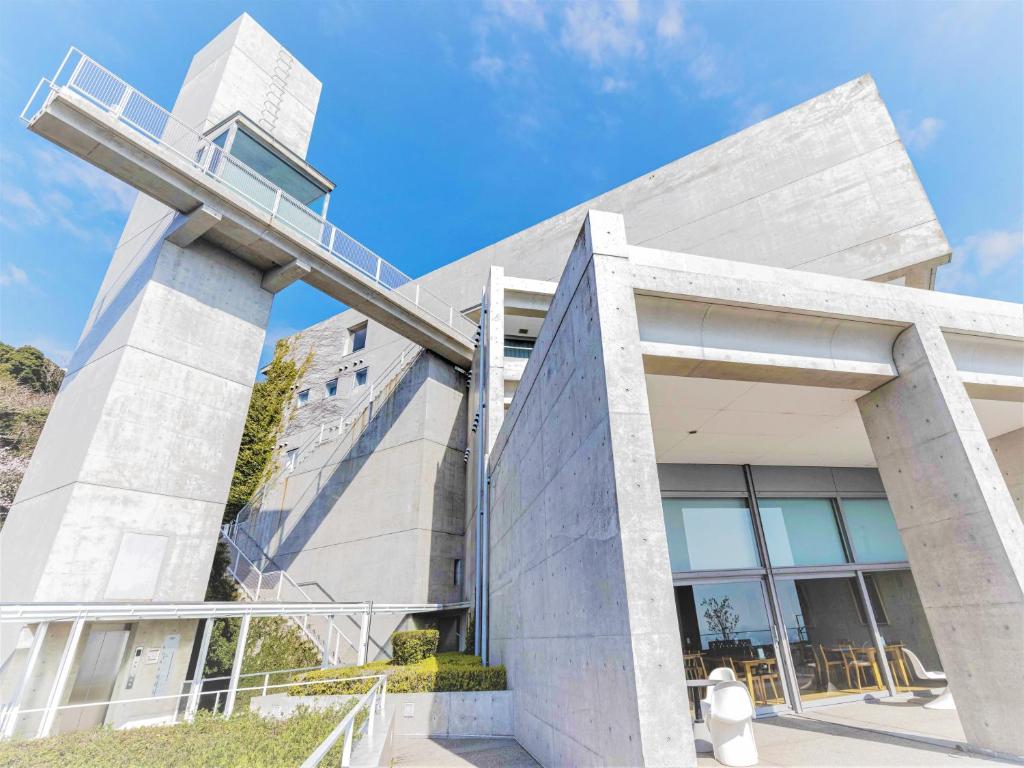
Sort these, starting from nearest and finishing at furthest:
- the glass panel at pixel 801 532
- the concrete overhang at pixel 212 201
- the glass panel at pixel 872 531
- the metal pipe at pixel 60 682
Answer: the metal pipe at pixel 60 682 → the concrete overhang at pixel 212 201 → the glass panel at pixel 801 532 → the glass panel at pixel 872 531

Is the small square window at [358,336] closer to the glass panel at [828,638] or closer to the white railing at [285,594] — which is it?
the white railing at [285,594]

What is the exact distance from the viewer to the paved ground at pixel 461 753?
570cm

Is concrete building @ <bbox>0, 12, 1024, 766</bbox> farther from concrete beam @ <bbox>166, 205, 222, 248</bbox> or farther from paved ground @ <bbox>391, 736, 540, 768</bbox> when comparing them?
paved ground @ <bbox>391, 736, 540, 768</bbox>

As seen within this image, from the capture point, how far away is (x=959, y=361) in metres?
5.70

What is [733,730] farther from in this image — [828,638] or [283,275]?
[283,275]

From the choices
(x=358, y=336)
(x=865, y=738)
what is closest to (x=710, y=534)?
(x=865, y=738)

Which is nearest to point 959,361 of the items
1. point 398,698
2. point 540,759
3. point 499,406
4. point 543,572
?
point 543,572

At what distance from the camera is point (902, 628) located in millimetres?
8602

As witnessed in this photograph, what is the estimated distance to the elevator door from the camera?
7.04 m

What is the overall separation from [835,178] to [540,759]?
1425 centimetres

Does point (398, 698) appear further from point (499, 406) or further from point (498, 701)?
point (499, 406)

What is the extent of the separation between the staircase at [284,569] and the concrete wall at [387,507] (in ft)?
0.82

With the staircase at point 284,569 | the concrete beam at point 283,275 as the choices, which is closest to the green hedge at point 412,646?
the staircase at point 284,569

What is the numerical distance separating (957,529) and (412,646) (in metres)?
10.0
